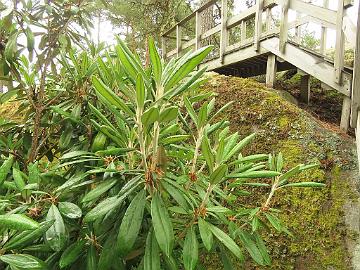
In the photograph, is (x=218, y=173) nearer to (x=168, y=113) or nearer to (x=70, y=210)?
(x=168, y=113)

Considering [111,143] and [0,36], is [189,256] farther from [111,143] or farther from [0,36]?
[0,36]

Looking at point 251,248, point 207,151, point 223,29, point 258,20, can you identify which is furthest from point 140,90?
point 223,29

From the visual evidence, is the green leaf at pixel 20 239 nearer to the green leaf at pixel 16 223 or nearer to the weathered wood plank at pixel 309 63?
the green leaf at pixel 16 223

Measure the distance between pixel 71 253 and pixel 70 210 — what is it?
6.2 inches

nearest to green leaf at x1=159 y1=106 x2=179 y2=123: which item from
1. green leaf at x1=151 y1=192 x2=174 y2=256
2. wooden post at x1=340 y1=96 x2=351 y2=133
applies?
green leaf at x1=151 y1=192 x2=174 y2=256

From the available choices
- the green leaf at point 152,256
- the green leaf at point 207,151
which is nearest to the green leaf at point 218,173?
the green leaf at point 207,151

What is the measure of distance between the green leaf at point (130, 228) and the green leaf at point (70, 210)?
0.15 meters

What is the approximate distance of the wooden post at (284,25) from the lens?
4.15 meters

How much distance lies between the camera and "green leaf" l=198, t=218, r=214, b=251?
984mm

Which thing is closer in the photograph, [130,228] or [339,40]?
[130,228]

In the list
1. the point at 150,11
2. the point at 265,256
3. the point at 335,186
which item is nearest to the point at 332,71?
the point at 335,186

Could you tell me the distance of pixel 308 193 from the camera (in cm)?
265

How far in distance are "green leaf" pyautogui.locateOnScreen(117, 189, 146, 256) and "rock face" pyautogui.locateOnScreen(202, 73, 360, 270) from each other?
5.66 ft

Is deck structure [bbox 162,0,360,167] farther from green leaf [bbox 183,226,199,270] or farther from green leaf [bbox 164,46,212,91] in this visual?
green leaf [bbox 183,226,199,270]
